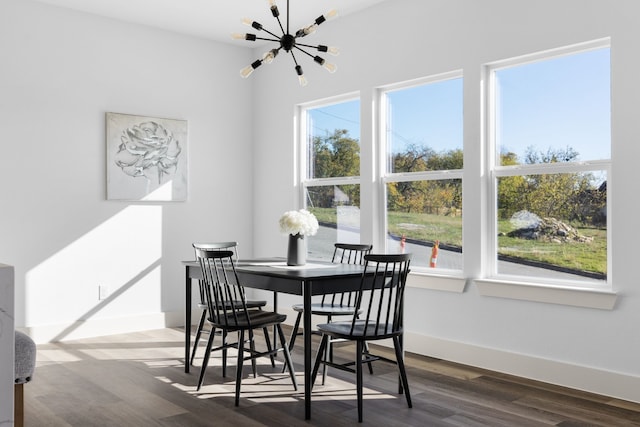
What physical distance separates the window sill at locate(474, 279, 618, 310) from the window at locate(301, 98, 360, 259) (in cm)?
147

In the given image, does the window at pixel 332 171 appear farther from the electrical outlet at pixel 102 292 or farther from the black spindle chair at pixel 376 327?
the electrical outlet at pixel 102 292

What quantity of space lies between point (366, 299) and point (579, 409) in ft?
6.69

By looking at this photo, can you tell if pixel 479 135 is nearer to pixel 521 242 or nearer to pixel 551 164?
pixel 551 164

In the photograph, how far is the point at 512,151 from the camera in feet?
13.6

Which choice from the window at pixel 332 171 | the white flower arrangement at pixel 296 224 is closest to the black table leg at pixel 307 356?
the white flower arrangement at pixel 296 224

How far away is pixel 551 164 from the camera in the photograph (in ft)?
12.8

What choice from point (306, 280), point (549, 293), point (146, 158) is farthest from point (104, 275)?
point (549, 293)

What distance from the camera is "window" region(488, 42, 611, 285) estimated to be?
3697 millimetres

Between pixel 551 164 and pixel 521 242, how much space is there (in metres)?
0.58

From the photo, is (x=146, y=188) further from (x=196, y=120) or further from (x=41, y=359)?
(x=41, y=359)

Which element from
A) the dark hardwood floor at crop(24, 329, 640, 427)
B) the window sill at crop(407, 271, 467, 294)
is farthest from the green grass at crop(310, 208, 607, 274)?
the dark hardwood floor at crop(24, 329, 640, 427)

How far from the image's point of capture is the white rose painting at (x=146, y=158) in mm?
5340

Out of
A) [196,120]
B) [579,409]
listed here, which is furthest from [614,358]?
[196,120]

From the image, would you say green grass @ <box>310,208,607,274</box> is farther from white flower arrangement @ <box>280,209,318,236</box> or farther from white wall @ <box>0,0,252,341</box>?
white wall @ <box>0,0,252,341</box>
